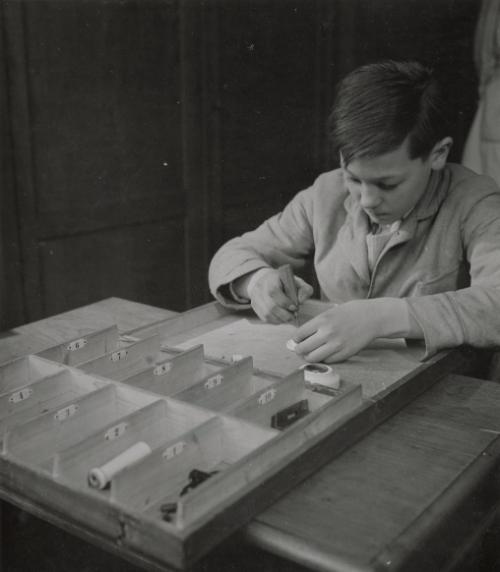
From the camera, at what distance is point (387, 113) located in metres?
1.71

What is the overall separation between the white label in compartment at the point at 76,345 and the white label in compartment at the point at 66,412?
0.31m

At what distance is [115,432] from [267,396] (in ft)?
0.92

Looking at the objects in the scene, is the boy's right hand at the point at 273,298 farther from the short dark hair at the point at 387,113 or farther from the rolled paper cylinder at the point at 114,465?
the rolled paper cylinder at the point at 114,465

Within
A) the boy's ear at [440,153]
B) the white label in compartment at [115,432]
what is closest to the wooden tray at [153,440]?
the white label in compartment at [115,432]

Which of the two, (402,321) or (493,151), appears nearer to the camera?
(402,321)

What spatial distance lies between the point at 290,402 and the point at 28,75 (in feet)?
7.74

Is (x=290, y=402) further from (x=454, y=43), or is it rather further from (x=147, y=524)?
(x=454, y=43)

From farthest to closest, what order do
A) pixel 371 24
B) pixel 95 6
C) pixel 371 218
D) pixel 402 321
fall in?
pixel 371 24 → pixel 95 6 → pixel 371 218 → pixel 402 321

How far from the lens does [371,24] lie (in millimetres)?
4480

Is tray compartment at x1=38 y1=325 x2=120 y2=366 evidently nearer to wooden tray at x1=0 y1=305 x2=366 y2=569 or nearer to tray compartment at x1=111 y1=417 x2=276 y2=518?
wooden tray at x1=0 y1=305 x2=366 y2=569

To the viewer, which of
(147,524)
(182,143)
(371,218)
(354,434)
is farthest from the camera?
(182,143)

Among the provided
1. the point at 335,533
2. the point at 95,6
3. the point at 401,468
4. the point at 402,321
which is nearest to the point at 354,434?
the point at 401,468

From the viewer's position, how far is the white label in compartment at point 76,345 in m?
1.51

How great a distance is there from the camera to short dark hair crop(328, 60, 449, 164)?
169 cm
